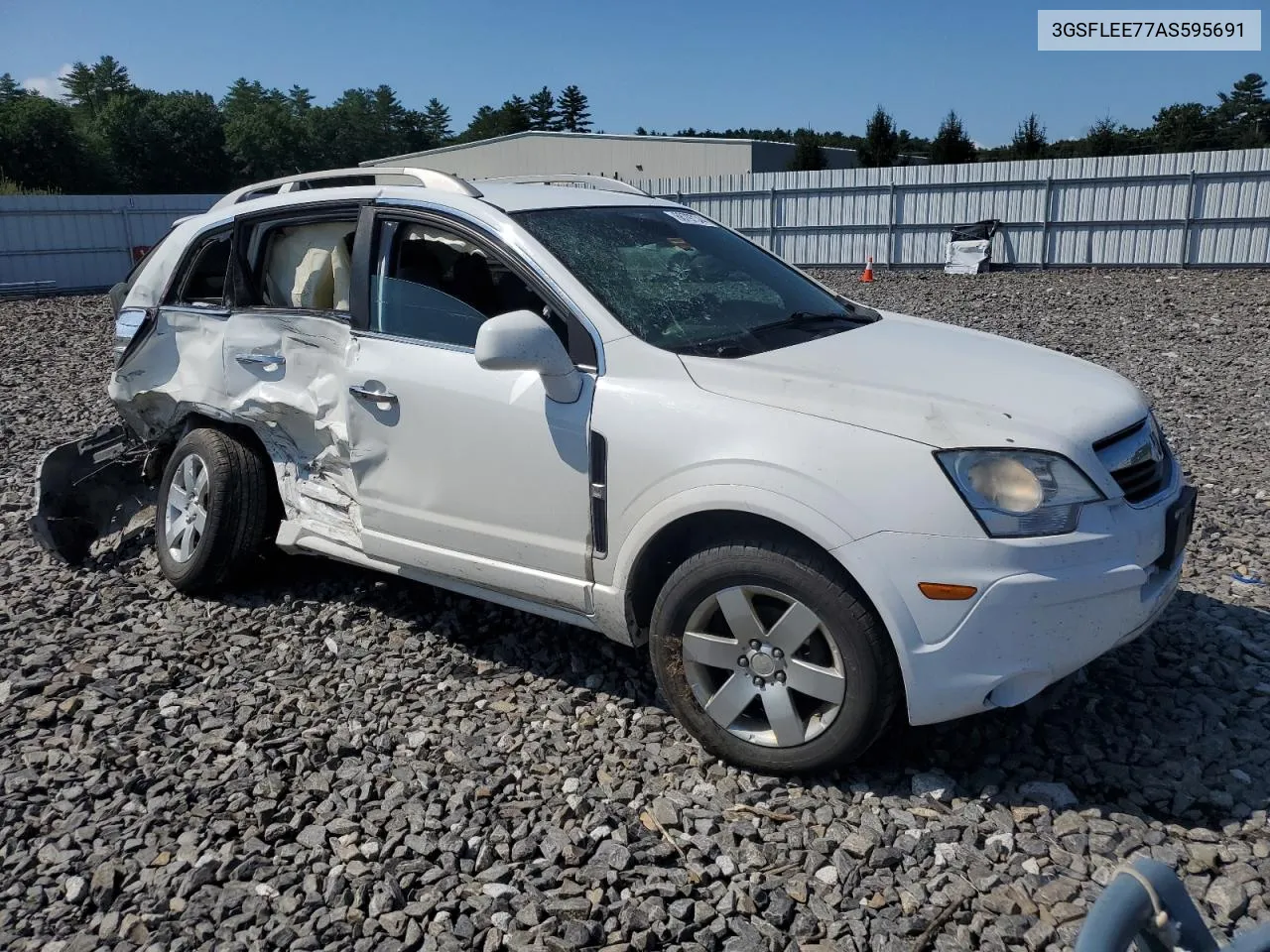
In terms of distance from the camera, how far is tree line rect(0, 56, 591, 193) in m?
55.4

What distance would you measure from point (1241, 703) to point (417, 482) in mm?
3117

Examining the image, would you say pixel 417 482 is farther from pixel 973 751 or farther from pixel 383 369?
pixel 973 751

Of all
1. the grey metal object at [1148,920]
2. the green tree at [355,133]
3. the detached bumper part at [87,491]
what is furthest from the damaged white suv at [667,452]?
the green tree at [355,133]

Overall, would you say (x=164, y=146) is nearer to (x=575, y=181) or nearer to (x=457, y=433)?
(x=575, y=181)

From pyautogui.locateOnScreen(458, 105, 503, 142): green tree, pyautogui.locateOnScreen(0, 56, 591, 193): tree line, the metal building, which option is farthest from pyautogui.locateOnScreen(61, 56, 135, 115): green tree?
the metal building

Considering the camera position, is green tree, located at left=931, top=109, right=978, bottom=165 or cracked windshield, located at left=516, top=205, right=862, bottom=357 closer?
cracked windshield, located at left=516, top=205, right=862, bottom=357

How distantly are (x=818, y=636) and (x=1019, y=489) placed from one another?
73cm

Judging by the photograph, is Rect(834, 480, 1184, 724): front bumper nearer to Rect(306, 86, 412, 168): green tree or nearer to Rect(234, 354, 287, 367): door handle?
Rect(234, 354, 287, 367): door handle

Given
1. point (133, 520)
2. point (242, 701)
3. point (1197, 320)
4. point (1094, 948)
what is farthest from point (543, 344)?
point (1197, 320)

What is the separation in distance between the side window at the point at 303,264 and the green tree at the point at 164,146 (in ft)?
211

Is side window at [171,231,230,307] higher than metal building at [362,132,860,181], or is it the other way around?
metal building at [362,132,860,181]

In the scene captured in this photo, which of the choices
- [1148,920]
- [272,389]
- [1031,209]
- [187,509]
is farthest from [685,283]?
[1031,209]

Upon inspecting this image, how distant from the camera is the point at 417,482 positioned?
386 cm

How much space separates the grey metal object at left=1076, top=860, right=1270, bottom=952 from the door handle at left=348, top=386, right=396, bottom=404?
3.04 m
